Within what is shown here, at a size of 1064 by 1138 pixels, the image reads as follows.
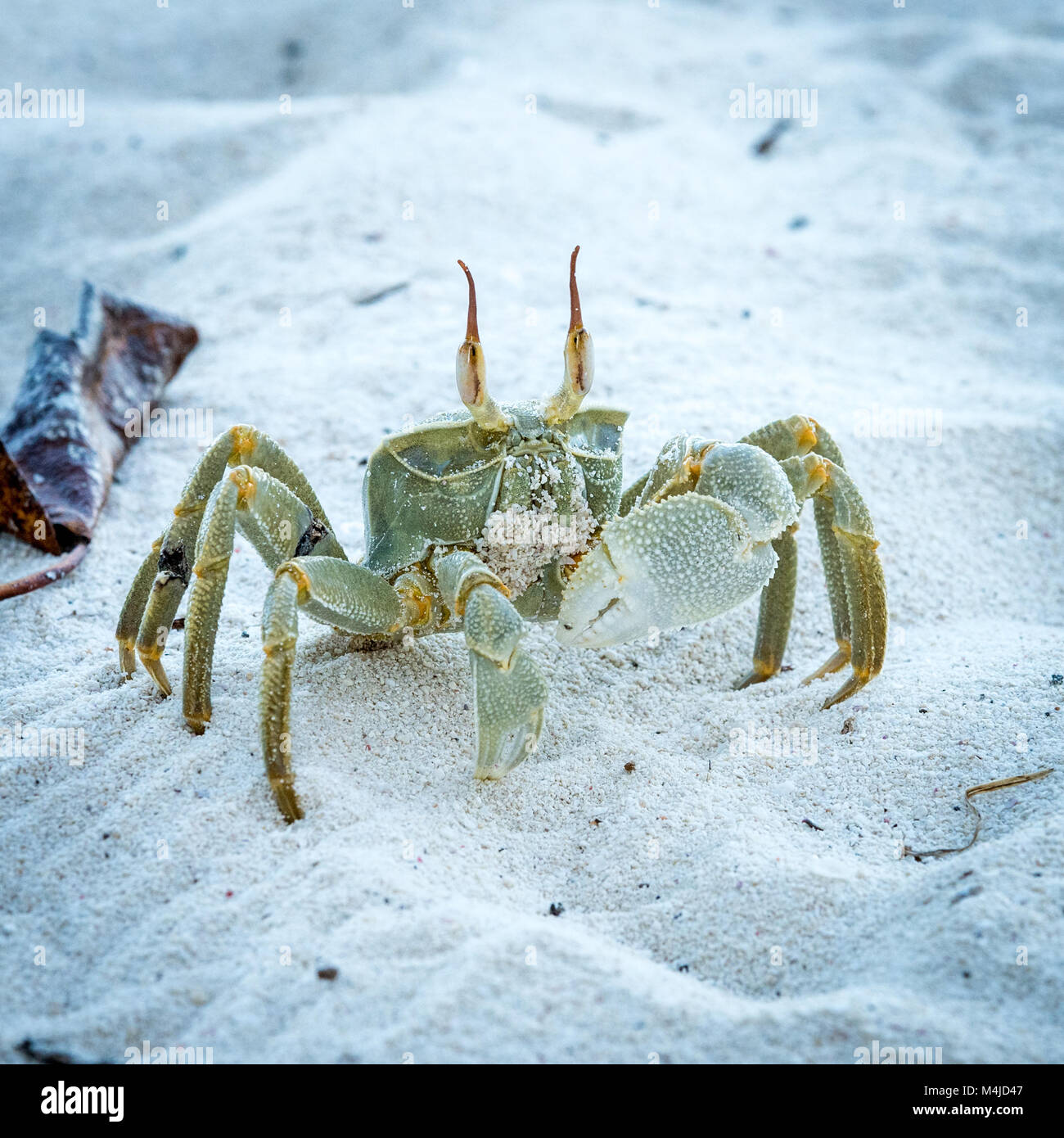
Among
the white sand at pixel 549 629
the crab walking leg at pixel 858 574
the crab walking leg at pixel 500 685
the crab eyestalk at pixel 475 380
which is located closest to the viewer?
the white sand at pixel 549 629

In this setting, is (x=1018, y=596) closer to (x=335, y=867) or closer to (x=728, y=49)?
(x=335, y=867)

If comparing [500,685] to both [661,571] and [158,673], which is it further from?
[158,673]

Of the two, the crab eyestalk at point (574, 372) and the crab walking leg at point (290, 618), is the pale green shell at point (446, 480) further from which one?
the crab walking leg at point (290, 618)

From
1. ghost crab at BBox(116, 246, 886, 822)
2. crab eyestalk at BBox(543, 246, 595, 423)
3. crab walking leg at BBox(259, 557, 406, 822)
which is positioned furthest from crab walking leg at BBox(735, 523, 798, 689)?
crab walking leg at BBox(259, 557, 406, 822)

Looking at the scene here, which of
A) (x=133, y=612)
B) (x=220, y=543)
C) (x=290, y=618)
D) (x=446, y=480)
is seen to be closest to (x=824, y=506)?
(x=446, y=480)

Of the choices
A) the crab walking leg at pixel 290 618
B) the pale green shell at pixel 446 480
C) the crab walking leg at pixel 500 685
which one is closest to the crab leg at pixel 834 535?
the pale green shell at pixel 446 480
